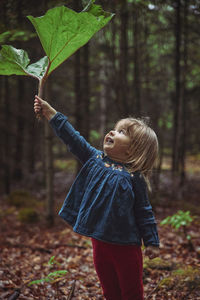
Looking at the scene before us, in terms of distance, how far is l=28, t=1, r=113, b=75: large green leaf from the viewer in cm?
166

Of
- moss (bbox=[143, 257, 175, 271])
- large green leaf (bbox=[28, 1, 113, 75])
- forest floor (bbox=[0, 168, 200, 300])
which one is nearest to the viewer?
large green leaf (bbox=[28, 1, 113, 75])

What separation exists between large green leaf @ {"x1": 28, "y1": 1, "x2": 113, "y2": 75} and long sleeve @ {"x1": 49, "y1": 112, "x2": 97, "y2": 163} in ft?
1.53

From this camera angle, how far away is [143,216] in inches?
87.9

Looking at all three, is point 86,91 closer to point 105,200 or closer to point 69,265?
point 69,265

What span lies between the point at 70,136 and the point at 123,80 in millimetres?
4618

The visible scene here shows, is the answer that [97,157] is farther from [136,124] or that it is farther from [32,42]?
[32,42]

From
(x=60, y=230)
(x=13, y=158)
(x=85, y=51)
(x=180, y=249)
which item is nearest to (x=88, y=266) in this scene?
(x=180, y=249)

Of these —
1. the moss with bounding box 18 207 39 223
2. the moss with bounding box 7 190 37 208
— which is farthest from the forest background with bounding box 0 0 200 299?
the moss with bounding box 18 207 39 223

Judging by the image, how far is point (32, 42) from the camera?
585 centimetres

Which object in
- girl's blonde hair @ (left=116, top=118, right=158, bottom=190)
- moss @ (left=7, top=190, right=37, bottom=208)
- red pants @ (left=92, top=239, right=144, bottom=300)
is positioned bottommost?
moss @ (left=7, top=190, right=37, bottom=208)

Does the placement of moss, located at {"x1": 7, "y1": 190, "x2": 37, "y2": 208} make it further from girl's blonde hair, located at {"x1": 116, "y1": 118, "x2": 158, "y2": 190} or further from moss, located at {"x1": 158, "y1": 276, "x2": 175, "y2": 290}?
girl's blonde hair, located at {"x1": 116, "y1": 118, "x2": 158, "y2": 190}

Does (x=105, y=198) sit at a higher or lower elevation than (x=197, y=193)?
higher

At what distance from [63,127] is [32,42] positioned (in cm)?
465

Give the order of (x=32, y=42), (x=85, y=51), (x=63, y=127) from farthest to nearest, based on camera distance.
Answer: (x=85, y=51), (x=32, y=42), (x=63, y=127)
